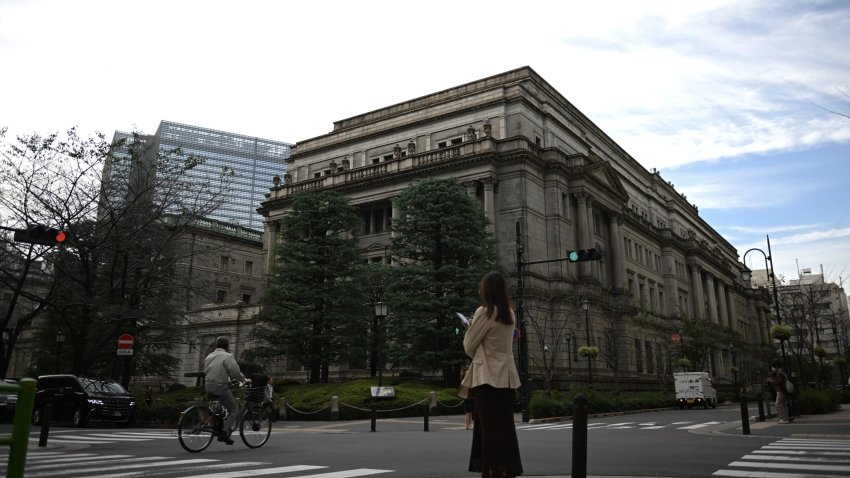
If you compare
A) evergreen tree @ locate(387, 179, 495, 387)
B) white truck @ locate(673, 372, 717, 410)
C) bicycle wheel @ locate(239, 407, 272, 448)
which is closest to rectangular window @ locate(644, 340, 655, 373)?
white truck @ locate(673, 372, 717, 410)

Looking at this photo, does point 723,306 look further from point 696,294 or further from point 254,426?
point 254,426

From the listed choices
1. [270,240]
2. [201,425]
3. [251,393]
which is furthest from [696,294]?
[201,425]

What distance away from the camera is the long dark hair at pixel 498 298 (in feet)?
18.9

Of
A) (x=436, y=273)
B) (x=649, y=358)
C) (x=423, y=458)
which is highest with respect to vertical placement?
(x=436, y=273)

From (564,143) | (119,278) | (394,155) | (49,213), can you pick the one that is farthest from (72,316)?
(564,143)

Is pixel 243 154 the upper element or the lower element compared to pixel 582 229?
upper

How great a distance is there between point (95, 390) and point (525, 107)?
38.9m

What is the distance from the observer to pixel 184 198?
27172mm

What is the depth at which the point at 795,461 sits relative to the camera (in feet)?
31.7

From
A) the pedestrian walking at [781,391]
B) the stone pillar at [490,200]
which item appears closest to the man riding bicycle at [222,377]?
the pedestrian walking at [781,391]

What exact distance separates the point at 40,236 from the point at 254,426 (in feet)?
23.6

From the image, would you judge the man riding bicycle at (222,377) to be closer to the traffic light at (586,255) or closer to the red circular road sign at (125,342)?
the traffic light at (586,255)

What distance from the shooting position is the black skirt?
18.0ft

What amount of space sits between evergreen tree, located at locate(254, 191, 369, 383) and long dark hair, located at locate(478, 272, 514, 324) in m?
32.9
